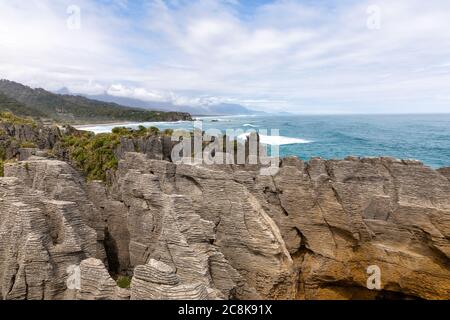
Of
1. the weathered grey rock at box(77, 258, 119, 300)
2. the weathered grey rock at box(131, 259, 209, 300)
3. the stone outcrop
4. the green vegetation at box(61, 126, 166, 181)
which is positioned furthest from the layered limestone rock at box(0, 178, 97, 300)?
the green vegetation at box(61, 126, 166, 181)

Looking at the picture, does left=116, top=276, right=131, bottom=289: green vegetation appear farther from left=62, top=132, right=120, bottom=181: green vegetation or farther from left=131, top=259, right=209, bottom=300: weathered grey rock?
left=62, top=132, right=120, bottom=181: green vegetation

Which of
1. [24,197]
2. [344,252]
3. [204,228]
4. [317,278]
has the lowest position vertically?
[317,278]

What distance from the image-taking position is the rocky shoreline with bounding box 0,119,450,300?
10531 mm

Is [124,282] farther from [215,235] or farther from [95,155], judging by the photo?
[95,155]

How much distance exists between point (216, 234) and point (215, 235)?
616 mm

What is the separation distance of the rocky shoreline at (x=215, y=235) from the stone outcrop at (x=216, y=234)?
0.14 feet

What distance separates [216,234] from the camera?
14438mm

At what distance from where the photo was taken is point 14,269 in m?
10.7

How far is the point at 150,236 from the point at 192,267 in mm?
3653

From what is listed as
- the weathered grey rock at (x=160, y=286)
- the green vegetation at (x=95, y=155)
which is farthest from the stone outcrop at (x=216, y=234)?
the green vegetation at (x=95, y=155)

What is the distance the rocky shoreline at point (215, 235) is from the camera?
10.5 m
